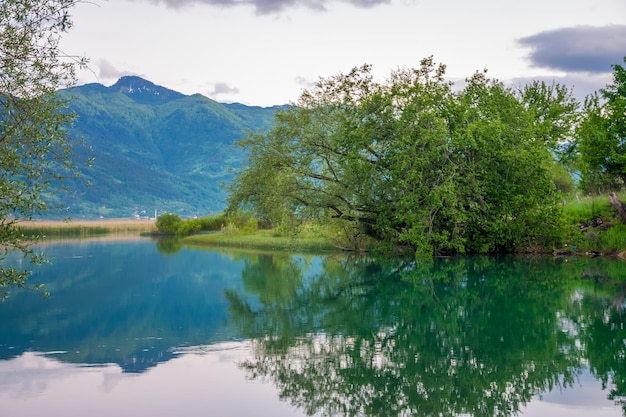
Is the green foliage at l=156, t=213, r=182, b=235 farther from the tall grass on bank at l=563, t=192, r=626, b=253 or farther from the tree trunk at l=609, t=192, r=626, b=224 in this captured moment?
the tree trunk at l=609, t=192, r=626, b=224

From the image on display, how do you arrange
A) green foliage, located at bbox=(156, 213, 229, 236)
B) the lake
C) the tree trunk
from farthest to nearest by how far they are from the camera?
green foliage, located at bbox=(156, 213, 229, 236), the tree trunk, the lake

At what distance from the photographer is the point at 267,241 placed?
177 ft

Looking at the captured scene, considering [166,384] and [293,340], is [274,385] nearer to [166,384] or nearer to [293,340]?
[166,384]

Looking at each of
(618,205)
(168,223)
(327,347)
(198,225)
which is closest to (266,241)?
(198,225)

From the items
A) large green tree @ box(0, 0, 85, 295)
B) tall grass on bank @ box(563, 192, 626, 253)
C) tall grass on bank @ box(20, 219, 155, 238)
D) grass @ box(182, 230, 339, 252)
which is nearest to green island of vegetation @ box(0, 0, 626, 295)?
tall grass on bank @ box(563, 192, 626, 253)

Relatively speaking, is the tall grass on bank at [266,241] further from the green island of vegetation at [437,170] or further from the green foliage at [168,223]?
the green foliage at [168,223]

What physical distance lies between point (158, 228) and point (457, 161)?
55363 mm

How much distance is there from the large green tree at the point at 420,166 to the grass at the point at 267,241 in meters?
4.78

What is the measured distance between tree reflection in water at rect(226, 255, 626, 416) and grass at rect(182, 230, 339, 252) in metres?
18.9

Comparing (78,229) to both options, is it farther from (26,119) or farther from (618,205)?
(26,119)

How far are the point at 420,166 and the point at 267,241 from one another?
2089 cm

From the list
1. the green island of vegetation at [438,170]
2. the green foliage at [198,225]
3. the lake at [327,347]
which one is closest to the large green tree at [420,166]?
the green island of vegetation at [438,170]

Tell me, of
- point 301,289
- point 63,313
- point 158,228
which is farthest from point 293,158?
point 158,228

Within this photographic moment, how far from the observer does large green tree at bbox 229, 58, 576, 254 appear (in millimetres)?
35781
